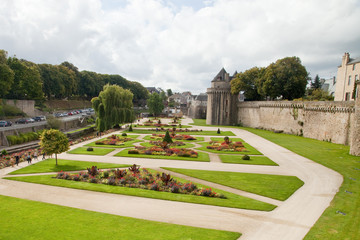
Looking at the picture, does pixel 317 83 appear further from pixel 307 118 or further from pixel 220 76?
pixel 307 118

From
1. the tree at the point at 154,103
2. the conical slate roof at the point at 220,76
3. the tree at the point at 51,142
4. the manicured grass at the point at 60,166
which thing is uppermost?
the conical slate roof at the point at 220,76

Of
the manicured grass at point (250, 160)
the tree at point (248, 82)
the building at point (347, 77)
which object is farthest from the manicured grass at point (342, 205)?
the tree at point (248, 82)

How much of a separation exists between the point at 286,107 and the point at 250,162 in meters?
29.0

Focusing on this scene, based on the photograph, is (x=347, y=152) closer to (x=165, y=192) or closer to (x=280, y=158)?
(x=280, y=158)

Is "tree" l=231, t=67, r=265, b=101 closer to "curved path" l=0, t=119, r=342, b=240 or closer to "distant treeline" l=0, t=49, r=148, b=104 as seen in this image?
"curved path" l=0, t=119, r=342, b=240

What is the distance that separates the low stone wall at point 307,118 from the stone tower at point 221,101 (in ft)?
20.0

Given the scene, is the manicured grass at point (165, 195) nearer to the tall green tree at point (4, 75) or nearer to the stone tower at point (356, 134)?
the stone tower at point (356, 134)

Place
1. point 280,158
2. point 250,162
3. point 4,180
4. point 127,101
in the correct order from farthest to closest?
point 127,101 < point 280,158 < point 250,162 < point 4,180

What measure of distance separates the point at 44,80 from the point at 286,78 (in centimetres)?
6328

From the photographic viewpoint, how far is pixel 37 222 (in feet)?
36.7

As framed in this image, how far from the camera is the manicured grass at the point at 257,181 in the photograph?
15625mm

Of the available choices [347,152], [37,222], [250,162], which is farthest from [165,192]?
[347,152]

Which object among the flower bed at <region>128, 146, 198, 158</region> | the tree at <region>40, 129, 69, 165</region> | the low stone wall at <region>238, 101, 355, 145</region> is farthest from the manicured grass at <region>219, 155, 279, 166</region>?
the tree at <region>40, 129, 69, 165</region>

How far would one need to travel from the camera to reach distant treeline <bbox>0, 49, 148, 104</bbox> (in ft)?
157
